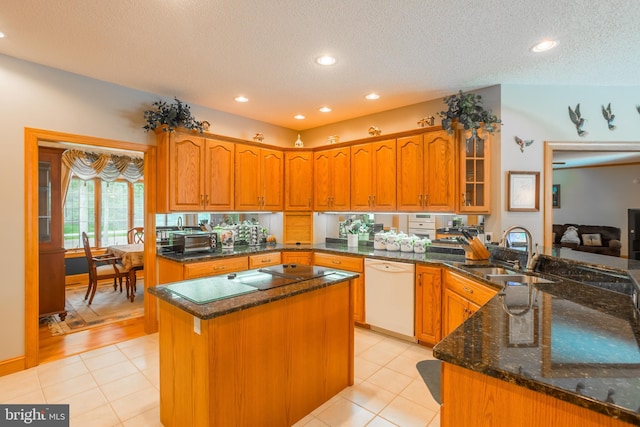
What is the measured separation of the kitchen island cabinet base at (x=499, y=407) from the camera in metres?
0.85

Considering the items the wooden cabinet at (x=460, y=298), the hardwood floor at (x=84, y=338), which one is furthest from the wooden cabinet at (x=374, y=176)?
the hardwood floor at (x=84, y=338)

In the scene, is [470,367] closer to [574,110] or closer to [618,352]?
[618,352]

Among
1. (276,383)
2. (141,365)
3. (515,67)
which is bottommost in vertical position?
(141,365)

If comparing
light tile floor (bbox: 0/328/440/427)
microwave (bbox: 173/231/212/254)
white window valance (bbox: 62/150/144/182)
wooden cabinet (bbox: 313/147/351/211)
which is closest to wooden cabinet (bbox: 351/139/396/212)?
wooden cabinet (bbox: 313/147/351/211)

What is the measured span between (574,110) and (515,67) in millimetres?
972

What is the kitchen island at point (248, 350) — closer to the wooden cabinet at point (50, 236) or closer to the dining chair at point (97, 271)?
the wooden cabinet at point (50, 236)

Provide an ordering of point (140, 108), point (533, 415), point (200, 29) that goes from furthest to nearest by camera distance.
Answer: point (140, 108) → point (200, 29) → point (533, 415)

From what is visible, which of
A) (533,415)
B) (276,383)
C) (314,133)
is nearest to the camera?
(533,415)

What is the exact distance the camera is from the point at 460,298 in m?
2.77

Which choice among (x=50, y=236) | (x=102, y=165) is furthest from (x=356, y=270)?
(x=102, y=165)

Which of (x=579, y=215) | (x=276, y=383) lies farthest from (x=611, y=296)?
(x=579, y=215)

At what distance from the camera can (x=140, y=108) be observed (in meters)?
3.54

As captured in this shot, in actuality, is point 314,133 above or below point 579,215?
above

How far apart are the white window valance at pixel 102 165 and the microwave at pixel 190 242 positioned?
355 centimetres
